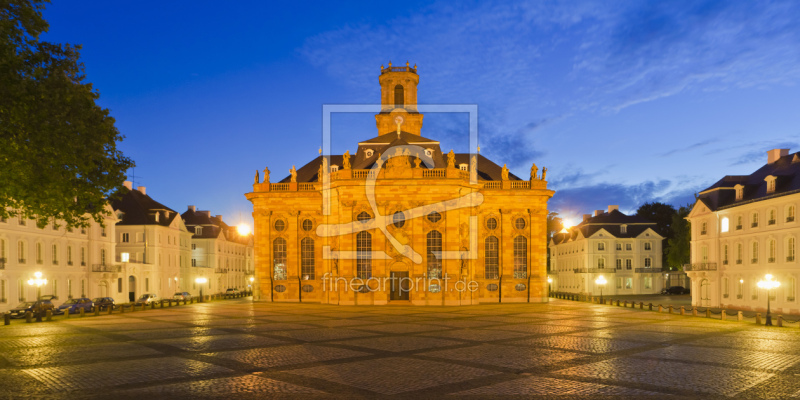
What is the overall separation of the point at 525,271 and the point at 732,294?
17.7 m

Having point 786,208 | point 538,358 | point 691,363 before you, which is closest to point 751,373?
point 691,363

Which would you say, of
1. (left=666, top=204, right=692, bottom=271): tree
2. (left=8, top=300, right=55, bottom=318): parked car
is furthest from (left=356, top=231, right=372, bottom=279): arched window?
(left=666, top=204, right=692, bottom=271): tree

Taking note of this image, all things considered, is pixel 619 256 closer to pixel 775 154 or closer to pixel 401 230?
pixel 775 154

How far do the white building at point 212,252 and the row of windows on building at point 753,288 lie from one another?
6422cm

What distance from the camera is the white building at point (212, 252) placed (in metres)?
90.4

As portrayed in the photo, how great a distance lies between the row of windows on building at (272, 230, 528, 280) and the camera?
53719mm

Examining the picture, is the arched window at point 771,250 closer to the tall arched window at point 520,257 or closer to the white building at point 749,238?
the white building at point 749,238

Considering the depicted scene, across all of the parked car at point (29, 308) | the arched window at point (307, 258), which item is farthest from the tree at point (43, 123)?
the arched window at point (307, 258)

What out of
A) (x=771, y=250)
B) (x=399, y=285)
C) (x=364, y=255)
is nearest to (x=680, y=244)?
(x=771, y=250)

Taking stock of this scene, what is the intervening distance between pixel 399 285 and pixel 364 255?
4023 mm

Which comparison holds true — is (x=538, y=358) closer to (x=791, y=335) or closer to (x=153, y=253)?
(x=791, y=335)

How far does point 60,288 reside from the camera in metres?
55.2

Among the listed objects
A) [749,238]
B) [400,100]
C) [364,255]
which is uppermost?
[400,100]

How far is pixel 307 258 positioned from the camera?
60.3 m
